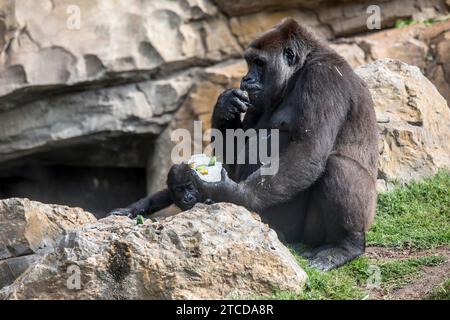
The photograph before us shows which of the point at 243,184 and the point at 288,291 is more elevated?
the point at 243,184

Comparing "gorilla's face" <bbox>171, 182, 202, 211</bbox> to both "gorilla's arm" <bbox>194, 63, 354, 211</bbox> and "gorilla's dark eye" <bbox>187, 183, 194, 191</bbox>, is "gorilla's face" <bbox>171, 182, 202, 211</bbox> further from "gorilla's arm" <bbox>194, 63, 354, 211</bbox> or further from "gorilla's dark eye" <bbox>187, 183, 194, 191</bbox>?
"gorilla's arm" <bbox>194, 63, 354, 211</bbox>

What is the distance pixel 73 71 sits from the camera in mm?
9781

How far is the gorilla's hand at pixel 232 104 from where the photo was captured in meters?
6.15

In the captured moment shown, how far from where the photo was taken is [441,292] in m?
4.67

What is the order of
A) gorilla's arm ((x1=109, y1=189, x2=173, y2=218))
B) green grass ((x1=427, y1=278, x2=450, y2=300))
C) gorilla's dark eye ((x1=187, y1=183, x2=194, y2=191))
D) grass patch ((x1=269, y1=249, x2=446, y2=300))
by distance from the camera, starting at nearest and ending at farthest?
green grass ((x1=427, y1=278, x2=450, y2=300)), grass patch ((x1=269, y1=249, x2=446, y2=300)), gorilla's dark eye ((x1=187, y1=183, x2=194, y2=191)), gorilla's arm ((x1=109, y1=189, x2=173, y2=218))

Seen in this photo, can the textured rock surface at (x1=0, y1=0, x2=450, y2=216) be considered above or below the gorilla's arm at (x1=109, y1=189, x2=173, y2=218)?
above

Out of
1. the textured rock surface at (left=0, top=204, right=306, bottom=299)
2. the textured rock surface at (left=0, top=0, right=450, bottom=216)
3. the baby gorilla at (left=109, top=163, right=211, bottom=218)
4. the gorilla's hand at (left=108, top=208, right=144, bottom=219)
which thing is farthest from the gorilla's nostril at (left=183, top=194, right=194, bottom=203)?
the textured rock surface at (left=0, top=0, right=450, bottom=216)

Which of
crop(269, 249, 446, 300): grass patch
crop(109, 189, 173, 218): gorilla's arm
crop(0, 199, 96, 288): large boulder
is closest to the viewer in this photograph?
→ crop(269, 249, 446, 300): grass patch

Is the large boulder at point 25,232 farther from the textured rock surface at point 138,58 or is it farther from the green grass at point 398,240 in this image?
the textured rock surface at point 138,58

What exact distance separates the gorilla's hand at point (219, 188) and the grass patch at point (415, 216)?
1295 mm

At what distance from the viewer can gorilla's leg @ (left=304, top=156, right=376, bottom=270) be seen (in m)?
5.56
